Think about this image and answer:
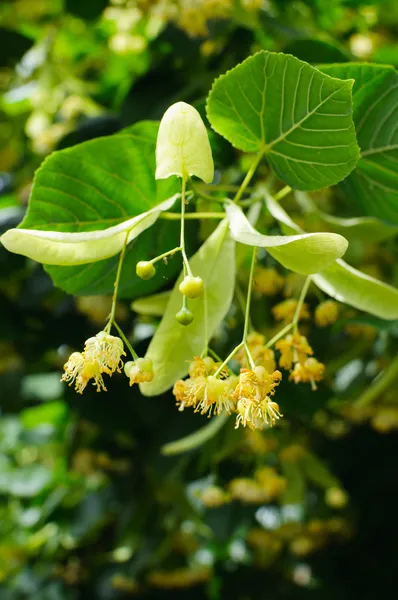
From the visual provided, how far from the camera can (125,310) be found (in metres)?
1.27

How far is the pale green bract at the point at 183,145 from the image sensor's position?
52 centimetres

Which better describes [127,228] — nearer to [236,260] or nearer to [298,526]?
[236,260]

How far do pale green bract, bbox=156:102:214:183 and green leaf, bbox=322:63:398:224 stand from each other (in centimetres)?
16

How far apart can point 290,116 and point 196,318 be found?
217 mm

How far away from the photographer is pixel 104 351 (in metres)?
0.51

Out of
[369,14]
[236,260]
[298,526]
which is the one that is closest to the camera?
[236,260]

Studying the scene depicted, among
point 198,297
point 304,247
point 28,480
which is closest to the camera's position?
point 304,247

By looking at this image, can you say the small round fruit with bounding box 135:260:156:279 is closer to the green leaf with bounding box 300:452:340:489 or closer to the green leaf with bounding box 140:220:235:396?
the green leaf with bounding box 140:220:235:396

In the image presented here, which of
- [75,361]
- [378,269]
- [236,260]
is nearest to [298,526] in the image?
[378,269]

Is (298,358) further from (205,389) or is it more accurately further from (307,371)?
(205,389)

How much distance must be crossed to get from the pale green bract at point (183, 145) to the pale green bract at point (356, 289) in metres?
0.14

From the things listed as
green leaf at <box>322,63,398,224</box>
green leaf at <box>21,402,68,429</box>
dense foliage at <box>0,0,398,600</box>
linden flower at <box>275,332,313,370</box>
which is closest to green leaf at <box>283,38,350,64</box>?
dense foliage at <box>0,0,398,600</box>

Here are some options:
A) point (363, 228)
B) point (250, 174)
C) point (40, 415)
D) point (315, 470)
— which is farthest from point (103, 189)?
point (40, 415)

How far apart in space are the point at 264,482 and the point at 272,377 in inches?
30.6
